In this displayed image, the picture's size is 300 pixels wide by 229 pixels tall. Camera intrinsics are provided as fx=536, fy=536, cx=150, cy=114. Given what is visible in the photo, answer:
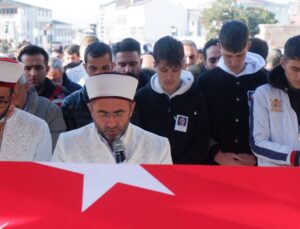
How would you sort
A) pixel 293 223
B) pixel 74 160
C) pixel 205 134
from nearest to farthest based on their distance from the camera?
pixel 293 223
pixel 74 160
pixel 205 134

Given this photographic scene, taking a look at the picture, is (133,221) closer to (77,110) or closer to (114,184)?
(114,184)

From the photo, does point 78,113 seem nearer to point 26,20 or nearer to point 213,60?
point 213,60

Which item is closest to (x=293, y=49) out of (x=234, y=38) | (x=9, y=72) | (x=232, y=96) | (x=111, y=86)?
(x=234, y=38)

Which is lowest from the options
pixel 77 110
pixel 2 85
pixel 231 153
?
pixel 231 153

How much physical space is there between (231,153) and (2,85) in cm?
157

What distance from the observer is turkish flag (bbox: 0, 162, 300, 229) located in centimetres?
214


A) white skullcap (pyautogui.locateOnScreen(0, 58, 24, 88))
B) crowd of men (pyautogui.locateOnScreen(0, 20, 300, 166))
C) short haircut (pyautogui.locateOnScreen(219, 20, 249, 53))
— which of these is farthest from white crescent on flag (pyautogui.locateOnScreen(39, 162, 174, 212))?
short haircut (pyautogui.locateOnScreen(219, 20, 249, 53))

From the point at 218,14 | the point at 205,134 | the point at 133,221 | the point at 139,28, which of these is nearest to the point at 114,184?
the point at 133,221

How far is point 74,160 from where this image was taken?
2631mm

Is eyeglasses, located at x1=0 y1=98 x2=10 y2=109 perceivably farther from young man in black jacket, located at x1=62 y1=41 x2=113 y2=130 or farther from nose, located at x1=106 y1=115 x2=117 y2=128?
young man in black jacket, located at x1=62 y1=41 x2=113 y2=130

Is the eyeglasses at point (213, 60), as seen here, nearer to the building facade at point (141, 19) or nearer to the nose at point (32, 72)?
the nose at point (32, 72)

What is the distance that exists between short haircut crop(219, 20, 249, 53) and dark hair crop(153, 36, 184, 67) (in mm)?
298

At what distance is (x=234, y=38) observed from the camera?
3.47 m

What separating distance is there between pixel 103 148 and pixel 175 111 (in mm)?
943
